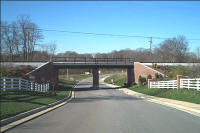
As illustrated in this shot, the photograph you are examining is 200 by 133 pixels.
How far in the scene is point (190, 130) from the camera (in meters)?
8.56

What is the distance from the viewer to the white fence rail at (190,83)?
22.3m

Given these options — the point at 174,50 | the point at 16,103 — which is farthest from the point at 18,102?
the point at 174,50

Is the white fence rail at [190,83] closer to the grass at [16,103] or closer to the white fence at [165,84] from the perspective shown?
the white fence at [165,84]

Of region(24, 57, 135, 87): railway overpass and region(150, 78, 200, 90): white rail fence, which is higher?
region(24, 57, 135, 87): railway overpass

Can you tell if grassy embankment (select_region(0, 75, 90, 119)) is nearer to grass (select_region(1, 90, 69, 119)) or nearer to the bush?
grass (select_region(1, 90, 69, 119))

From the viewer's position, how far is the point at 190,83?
79.7ft

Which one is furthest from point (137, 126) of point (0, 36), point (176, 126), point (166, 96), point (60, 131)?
point (0, 36)

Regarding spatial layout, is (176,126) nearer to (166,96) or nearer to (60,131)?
(60,131)

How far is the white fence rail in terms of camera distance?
73.3 feet

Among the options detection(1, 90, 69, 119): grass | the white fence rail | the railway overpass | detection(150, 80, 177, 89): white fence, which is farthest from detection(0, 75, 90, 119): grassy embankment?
the railway overpass

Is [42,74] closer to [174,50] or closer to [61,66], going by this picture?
[61,66]

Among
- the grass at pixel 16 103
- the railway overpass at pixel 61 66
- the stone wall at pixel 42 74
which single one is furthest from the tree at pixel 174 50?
the grass at pixel 16 103

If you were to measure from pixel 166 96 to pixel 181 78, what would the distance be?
2.90 m

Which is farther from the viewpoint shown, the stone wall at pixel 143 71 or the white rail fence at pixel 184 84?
the stone wall at pixel 143 71
